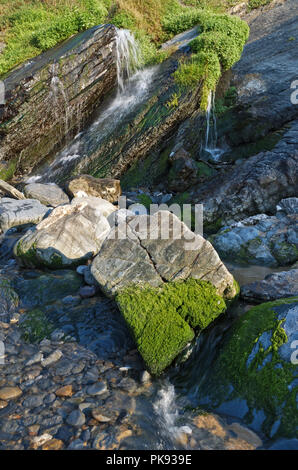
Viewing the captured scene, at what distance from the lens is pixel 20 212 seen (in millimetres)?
9852

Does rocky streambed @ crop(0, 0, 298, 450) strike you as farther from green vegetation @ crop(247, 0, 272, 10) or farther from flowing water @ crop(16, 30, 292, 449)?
green vegetation @ crop(247, 0, 272, 10)

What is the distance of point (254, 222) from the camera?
9.36 m

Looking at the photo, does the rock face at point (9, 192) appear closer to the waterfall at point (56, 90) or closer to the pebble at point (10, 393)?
the waterfall at point (56, 90)

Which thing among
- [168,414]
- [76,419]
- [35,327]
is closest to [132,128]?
[35,327]

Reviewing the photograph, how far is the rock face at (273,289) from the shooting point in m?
5.91

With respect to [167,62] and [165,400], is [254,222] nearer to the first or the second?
[165,400]

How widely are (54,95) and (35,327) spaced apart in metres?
9.26

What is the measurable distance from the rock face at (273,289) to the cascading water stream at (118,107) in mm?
8420

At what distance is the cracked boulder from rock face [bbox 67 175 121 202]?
4.74 metres

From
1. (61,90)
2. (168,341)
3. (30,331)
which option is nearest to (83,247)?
(30,331)

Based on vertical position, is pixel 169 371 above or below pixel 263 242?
above

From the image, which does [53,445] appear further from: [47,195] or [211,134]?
[211,134]

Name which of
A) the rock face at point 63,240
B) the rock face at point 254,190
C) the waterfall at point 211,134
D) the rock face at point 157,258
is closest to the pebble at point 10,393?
the rock face at point 157,258

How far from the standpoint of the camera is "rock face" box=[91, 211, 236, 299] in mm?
5691
